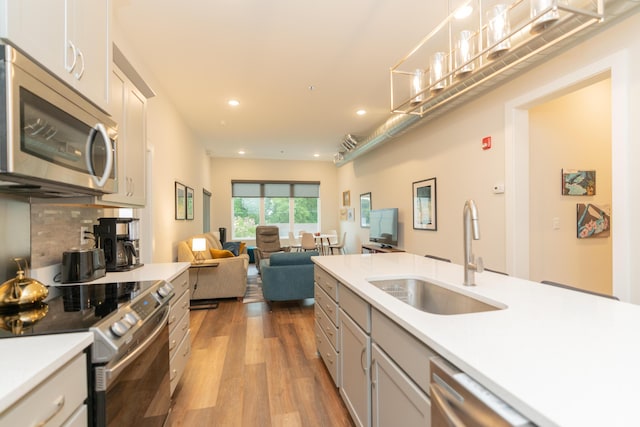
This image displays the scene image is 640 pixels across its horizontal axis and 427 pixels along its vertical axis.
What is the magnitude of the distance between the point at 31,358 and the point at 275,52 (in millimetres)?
3099

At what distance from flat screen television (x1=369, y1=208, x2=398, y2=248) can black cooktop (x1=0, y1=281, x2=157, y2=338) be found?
4.33 metres

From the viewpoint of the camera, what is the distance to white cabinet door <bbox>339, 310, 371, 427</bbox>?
1.48 metres

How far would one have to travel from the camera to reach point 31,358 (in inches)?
32.2

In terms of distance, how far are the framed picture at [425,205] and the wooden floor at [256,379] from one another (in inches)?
90.3

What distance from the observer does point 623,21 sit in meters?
2.08

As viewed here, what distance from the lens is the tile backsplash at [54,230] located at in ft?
5.30

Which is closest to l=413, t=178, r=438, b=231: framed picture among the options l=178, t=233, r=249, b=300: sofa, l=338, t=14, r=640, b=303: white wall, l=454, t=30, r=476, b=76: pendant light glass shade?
l=338, t=14, r=640, b=303: white wall

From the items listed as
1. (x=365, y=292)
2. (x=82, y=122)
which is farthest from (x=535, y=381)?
(x=82, y=122)

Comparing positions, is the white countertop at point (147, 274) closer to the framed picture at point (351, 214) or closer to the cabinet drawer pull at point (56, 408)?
the cabinet drawer pull at point (56, 408)

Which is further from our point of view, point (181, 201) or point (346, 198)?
point (346, 198)

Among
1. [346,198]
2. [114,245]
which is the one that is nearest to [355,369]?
[114,245]

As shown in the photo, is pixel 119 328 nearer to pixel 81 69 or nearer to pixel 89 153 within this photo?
pixel 89 153

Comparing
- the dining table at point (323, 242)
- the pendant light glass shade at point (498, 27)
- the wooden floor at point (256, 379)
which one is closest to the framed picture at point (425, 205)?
the wooden floor at point (256, 379)

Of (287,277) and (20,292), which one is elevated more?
(20,292)
